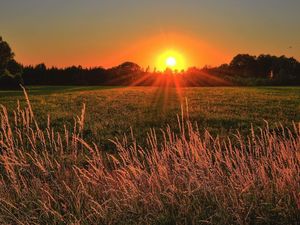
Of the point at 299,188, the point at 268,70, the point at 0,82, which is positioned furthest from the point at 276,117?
the point at 268,70

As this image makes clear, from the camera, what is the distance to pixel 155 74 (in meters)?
88.2

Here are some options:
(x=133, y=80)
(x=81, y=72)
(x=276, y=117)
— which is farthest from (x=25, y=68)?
(x=276, y=117)

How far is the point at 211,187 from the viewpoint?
5.17 m

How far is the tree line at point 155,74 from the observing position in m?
67.7

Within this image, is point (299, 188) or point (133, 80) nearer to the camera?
point (299, 188)

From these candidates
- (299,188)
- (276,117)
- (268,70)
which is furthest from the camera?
(268,70)

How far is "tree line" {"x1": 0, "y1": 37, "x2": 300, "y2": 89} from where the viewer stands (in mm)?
67663

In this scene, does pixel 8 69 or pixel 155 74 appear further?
pixel 155 74

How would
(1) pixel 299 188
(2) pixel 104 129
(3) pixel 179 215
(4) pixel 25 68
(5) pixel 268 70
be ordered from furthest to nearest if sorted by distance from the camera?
(5) pixel 268 70 < (4) pixel 25 68 < (2) pixel 104 129 < (1) pixel 299 188 < (3) pixel 179 215

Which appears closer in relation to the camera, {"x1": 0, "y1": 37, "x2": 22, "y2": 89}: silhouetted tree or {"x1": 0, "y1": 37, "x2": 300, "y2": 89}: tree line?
{"x1": 0, "y1": 37, "x2": 22, "y2": 89}: silhouetted tree

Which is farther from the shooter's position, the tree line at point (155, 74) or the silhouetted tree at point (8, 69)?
the tree line at point (155, 74)

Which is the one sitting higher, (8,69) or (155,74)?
(8,69)

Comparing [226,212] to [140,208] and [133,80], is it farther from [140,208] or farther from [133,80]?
[133,80]

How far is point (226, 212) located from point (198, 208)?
346 mm
